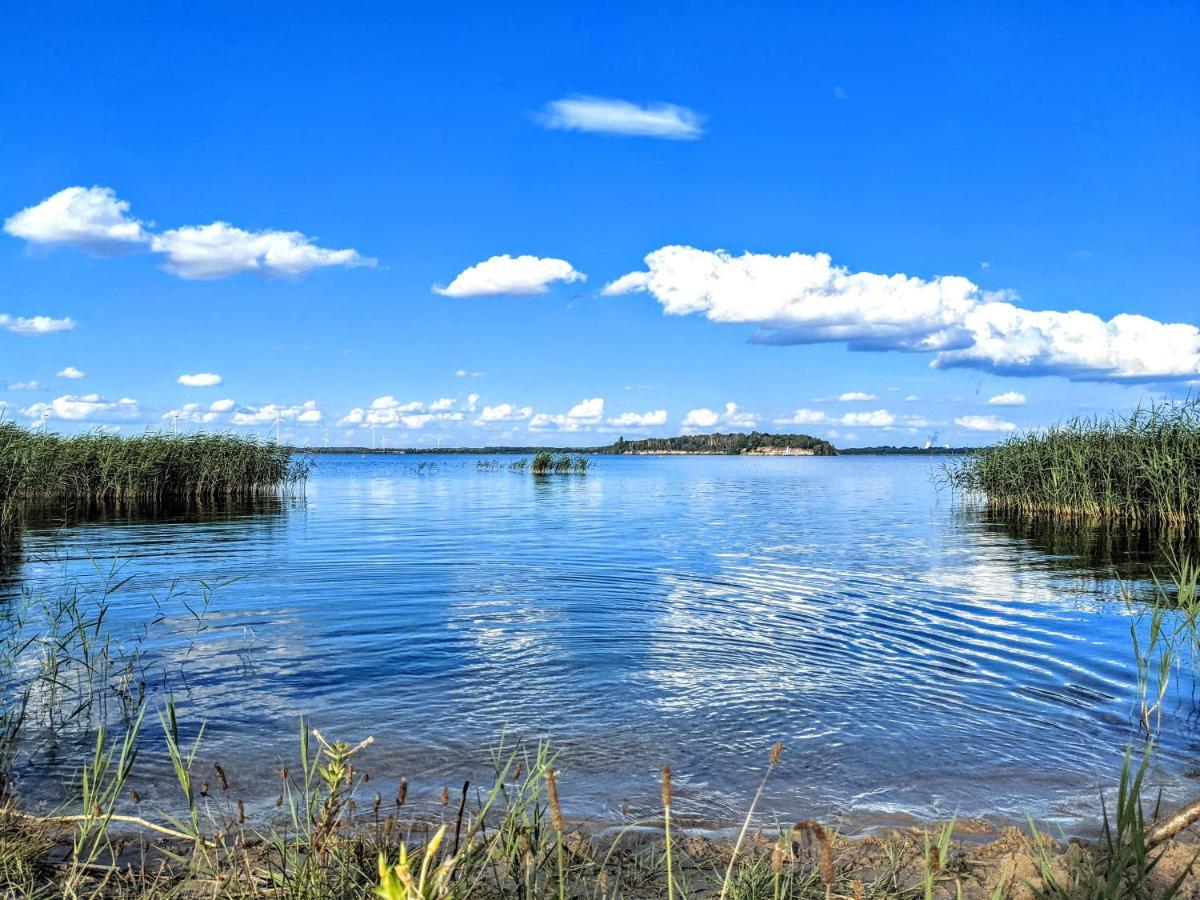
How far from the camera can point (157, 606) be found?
12.9m

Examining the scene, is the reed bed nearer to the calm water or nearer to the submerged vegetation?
the calm water

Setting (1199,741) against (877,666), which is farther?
(877,666)

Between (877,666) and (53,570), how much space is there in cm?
1480

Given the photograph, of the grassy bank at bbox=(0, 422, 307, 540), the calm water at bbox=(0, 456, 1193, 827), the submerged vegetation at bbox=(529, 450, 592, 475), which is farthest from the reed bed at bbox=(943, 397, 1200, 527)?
the submerged vegetation at bbox=(529, 450, 592, 475)

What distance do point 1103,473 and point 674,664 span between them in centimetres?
2236

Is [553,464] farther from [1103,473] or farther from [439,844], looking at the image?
[439,844]

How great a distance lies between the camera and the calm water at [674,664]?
6516mm

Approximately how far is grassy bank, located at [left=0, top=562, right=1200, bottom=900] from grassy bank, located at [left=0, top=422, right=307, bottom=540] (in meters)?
22.7

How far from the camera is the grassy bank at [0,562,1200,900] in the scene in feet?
10.6

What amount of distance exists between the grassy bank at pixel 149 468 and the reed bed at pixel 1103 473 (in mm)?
30836

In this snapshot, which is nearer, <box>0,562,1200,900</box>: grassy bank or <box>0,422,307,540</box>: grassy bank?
<box>0,562,1200,900</box>: grassy bank

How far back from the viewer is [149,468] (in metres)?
34.0

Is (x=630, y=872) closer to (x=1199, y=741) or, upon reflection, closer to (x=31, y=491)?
(x=1199, y=741)

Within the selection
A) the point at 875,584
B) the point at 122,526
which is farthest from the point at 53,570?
the point at 875,584
